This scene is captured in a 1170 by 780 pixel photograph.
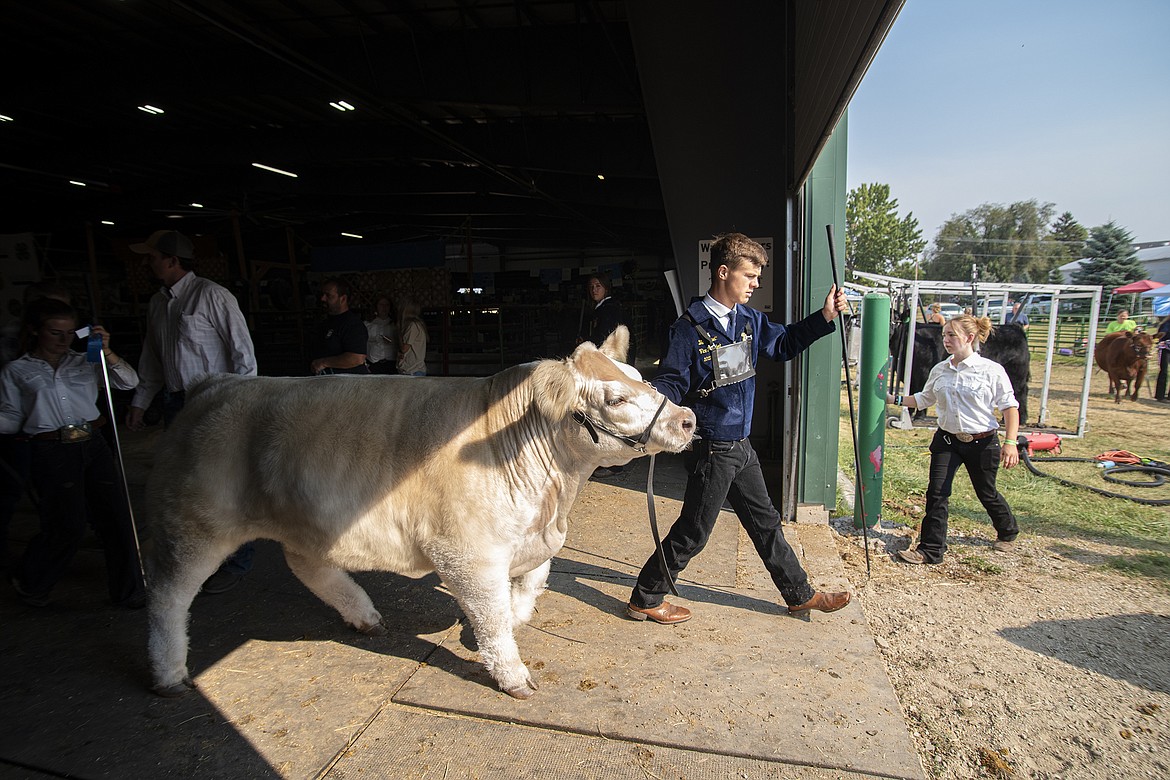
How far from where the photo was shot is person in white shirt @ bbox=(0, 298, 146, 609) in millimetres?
3354

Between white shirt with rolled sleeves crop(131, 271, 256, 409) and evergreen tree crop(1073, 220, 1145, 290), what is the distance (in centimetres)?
5158

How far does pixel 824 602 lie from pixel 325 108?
11855mm

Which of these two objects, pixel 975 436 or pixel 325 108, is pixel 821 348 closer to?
pixel 975 436

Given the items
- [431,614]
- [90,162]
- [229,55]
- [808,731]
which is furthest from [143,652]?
→ [90,162]

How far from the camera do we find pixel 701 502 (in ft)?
10.3

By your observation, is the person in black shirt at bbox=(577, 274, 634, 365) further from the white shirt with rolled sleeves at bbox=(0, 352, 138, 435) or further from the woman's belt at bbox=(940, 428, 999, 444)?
the white shirt with rolled sleeves at bbox=(0, 352, 138, 435)

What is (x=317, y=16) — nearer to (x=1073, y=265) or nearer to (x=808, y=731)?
(x=808, y=731)

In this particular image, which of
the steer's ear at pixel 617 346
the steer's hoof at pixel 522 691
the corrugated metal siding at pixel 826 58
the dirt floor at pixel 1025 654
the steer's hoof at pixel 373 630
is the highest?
the corrugated metal siding at pixel 826 58

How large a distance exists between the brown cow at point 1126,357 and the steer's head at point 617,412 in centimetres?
1419

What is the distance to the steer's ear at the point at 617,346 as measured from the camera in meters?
2.92

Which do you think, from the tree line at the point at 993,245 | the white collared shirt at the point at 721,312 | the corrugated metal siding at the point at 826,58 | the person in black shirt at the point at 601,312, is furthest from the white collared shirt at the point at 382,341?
the tree line at the point at 993,245

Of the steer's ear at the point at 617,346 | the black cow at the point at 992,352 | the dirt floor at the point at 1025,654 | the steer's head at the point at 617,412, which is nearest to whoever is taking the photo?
the dirt floor at the point at 1025,654

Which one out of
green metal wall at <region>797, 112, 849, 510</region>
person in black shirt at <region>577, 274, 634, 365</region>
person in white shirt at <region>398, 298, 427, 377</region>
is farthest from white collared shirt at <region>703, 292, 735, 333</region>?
person in white shirt at <region>398, 298, 427, 377</region>

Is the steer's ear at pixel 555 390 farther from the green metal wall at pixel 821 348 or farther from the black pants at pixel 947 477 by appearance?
the black pants at pixel 947 477
